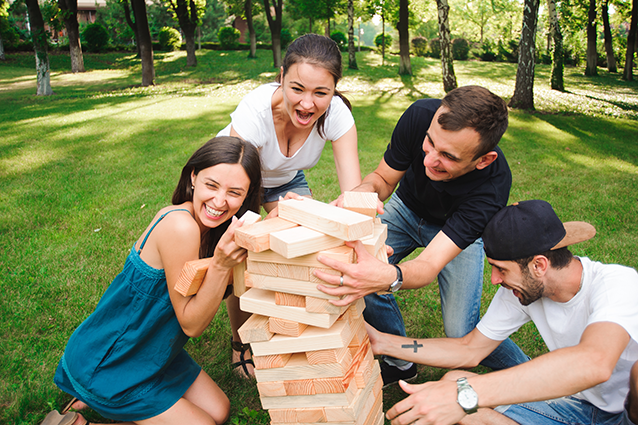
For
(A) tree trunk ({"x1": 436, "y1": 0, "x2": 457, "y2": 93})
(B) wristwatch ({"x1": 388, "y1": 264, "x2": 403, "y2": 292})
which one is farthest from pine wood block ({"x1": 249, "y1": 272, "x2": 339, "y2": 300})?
(A) tree trunk ({"x1": 436, "y1": 0, "x2": 457, "y2": 93})

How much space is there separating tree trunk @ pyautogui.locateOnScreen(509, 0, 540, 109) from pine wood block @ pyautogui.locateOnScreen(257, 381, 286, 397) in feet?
43.0

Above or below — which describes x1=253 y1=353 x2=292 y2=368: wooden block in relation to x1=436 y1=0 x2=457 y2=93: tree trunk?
below

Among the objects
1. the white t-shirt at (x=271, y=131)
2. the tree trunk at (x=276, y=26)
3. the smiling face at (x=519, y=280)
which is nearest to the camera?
the smiling face at (x=519, y=280)

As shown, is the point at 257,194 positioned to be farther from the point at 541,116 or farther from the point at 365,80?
the point at 365,80

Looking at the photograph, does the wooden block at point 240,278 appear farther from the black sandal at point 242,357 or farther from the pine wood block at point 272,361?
the black sandal at point 242,357

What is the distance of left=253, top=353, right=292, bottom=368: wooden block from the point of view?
2.26 meters

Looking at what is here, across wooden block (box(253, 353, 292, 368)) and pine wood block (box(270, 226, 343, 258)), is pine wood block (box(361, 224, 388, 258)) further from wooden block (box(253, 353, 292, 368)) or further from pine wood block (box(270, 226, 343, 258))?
wooden block (box(253, 353, 292, 368))

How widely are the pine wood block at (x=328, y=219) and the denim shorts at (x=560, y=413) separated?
1.54 meters

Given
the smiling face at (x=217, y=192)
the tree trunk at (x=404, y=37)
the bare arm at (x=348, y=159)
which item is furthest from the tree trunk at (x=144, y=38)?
the smiling face at (x=217, y=192)

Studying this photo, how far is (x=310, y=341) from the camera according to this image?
2.16m

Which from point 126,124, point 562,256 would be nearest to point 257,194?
point 562,256

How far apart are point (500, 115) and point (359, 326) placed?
1550 millimetres

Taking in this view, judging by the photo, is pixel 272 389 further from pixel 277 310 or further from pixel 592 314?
pixel 592 314

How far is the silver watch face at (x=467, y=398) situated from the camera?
2004 mm
